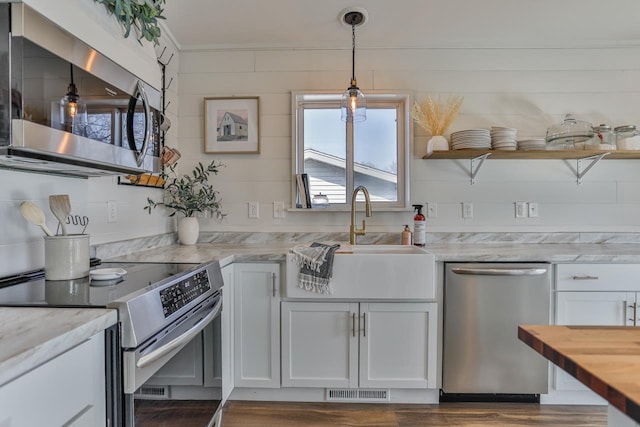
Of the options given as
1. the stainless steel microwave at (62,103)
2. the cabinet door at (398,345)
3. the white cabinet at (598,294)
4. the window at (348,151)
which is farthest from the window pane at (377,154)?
the stainless steel microwave at (62,103)

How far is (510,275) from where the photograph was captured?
6.14 feet

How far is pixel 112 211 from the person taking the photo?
71.3 inches

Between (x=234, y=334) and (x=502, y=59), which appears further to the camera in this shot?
(x=502, y=59)

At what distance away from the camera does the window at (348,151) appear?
8.39 ft

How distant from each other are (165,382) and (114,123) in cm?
88

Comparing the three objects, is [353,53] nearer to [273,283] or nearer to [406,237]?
[406,237]

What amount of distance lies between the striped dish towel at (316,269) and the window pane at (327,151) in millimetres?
808

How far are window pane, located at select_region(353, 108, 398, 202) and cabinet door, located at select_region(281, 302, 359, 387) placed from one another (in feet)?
3.40

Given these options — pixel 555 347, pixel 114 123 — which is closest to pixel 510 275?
pixel 555 347

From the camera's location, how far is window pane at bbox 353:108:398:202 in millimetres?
2574

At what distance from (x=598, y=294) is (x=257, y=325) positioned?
6.32 ft

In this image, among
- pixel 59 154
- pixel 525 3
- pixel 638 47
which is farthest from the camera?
pixel 638 47

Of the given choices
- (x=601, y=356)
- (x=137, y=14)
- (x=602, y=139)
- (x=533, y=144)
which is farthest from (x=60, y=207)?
(x=602, y=139)

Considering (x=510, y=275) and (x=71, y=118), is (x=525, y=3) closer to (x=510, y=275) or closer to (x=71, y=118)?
(x=510, y=275)
